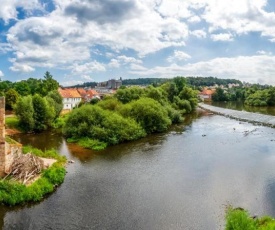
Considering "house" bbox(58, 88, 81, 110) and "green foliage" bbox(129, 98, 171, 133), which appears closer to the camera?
"green foliage" bbox(129, 98, 171, 133)

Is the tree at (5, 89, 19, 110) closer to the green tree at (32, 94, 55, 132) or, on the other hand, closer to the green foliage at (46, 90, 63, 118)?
the green foliage at (46, 90, 63, 118)

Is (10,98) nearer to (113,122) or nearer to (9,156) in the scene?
(113,122)

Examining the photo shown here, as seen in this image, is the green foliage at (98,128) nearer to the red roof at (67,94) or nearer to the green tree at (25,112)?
the green tree at (25,112)

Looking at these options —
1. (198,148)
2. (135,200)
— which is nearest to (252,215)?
(135,200)

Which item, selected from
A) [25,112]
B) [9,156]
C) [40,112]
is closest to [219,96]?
[40,112]

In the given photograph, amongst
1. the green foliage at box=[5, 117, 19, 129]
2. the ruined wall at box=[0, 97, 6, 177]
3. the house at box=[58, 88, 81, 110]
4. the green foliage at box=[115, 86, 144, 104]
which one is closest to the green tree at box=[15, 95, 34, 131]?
the green foliage at box=[5, 117, 19, 129]

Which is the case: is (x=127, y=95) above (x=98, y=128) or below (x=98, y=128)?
above

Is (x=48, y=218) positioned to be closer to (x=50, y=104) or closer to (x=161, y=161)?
(x=161, y=161)

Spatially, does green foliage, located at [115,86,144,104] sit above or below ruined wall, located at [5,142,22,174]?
above

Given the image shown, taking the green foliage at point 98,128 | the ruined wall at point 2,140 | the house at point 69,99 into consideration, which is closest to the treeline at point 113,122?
the green foliage at point 98,128
